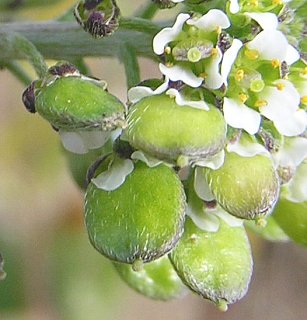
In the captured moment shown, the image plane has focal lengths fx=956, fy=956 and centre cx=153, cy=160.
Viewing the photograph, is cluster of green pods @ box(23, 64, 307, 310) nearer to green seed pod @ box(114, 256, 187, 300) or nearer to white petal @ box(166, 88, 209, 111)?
white petal @ box(166, 88, 209, 111)

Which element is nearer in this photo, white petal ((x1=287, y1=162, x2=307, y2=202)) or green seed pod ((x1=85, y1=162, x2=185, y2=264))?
green seed pod ((x1=85, y1=162, x2=185, y2=264))

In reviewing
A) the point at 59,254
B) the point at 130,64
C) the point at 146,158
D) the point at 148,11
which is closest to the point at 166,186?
the point at 146,158

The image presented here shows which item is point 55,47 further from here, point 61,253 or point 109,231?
point 61,253

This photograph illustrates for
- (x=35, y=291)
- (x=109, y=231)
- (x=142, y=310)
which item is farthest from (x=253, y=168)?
(x=142, y=310)

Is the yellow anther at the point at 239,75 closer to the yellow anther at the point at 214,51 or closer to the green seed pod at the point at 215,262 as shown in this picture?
the yellow anther at the point at 214,51

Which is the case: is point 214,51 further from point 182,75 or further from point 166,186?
point 166,186

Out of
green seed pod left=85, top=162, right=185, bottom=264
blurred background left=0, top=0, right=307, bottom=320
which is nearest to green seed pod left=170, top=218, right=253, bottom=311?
green seed pod left=85, top=162, right=185, bottom=264

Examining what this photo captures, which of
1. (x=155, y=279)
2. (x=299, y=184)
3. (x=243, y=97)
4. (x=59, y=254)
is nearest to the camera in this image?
(x=243, y=97)
